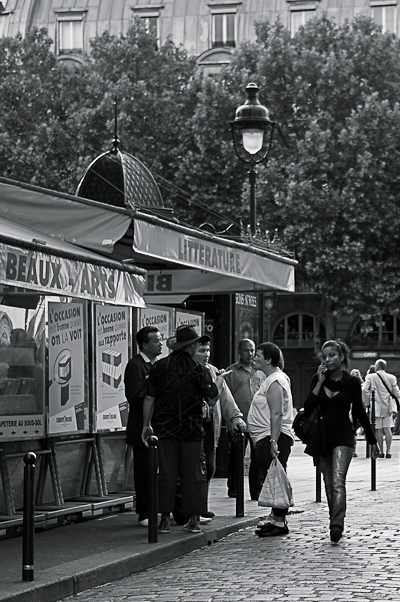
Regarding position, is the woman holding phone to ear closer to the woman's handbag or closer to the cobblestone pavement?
the woman's handbag

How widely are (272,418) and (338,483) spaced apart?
88 cm

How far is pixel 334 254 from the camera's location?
40.6 metres

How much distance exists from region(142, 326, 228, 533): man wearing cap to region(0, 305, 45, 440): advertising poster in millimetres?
1132

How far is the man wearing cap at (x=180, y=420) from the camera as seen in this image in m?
11.2

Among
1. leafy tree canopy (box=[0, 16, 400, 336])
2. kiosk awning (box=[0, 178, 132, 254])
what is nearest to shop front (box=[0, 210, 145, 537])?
kiosk awning (box=[0, 178, 132, 254])

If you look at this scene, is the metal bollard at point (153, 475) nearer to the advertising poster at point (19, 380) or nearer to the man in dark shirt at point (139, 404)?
the man in dark shirt at point (139, 404)

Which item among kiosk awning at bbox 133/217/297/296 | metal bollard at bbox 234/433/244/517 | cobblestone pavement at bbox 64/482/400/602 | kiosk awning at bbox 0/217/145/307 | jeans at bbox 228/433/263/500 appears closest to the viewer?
cobblestone pavement at bbox 64/482/400/602

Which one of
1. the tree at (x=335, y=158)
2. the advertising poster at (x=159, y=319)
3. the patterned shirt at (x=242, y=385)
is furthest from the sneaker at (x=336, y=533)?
the tree at (x=335, y=158)

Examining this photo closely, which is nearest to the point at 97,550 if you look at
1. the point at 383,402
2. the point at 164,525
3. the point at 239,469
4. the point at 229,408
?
the point at 164,525

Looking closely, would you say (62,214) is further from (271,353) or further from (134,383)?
(271,353)

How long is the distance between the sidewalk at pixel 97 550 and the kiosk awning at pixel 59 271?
6.44 feet

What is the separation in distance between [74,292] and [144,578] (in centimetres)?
219

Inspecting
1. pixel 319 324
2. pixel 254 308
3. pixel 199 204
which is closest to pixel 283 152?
pixel 199 204

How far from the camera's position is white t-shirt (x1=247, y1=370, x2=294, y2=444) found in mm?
11812
